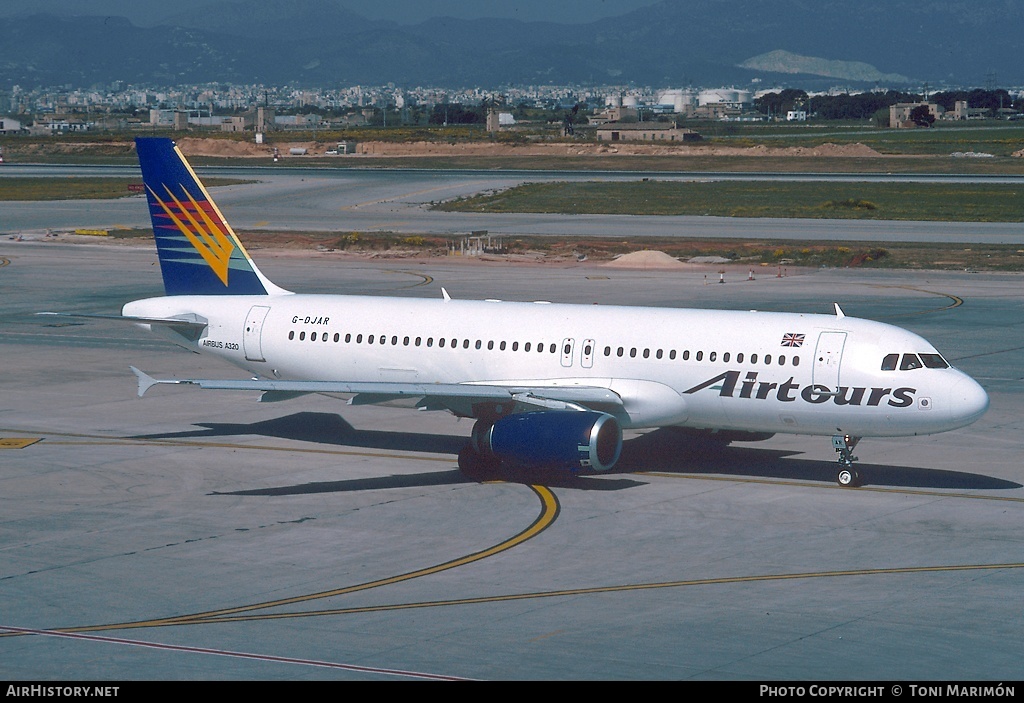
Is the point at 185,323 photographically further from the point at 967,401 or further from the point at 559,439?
the point at 967,401

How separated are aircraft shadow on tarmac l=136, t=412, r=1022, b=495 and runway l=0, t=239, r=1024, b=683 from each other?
140 mm

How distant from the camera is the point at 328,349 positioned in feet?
135

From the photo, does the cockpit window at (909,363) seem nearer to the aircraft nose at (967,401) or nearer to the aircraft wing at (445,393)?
the aircraft nose at (967,401)

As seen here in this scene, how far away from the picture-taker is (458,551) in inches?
1176

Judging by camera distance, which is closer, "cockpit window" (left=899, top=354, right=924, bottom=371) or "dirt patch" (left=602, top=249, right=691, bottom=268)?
"cockpit window" (left=899, top=354, right=924, bottom=371)

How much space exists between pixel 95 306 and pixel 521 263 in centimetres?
3074

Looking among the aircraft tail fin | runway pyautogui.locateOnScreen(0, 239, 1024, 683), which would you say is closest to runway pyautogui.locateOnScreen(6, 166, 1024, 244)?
runway pyautogui.locateOnScreen(0, 239, 1024, 683)

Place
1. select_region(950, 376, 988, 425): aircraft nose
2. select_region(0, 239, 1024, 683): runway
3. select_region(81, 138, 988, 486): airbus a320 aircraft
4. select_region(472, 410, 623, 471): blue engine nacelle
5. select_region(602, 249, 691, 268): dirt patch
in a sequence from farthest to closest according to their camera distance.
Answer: select_region(602, 249, 691, 268): dirt patch → select_region(81, 138, 988, 486): airbus a320 aircraft → select_region(950, 376, 988, 425): aircraft nose → select_region(472, 410, 623, 471): blue engine nacelle → select_region(0, 239, 1024, 683): runway

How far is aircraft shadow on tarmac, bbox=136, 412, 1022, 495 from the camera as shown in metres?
36.4

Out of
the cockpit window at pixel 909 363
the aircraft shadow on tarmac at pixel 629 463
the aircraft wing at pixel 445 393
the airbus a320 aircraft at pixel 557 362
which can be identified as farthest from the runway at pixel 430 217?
the aircraft wing at pixel 445 393

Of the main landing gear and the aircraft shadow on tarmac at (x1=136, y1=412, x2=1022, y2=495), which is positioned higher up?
the main landing gear

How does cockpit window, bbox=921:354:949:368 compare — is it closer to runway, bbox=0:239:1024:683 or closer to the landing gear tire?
runway, bbox=0:239:1024:683

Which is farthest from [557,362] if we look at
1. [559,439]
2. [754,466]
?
[754,466]

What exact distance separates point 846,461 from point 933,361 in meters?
3.31
